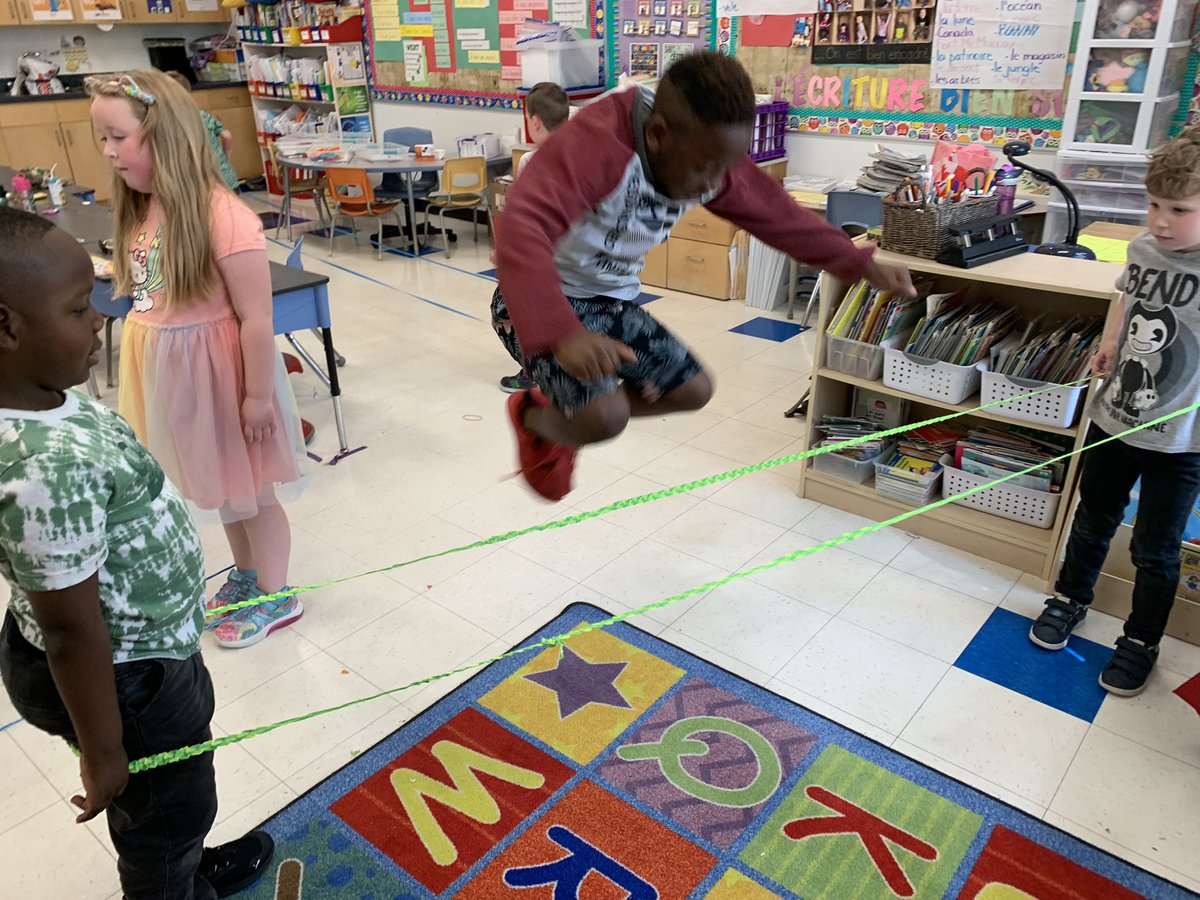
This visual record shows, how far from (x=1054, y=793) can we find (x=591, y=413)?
145 cm

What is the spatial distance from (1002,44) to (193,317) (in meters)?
4.27

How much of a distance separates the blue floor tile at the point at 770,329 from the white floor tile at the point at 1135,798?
318cm

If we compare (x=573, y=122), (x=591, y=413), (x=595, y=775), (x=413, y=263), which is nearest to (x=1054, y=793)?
(x=595, y=775)

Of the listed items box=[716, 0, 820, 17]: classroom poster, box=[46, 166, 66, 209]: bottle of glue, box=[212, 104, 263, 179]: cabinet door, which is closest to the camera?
box=[46, 166, 66, 209]: bottle of glue

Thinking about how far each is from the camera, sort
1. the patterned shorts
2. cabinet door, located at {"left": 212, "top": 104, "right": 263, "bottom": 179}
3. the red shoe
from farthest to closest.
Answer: cabinet door, located at {"left": 212, "top": 104, "right": 263, "bottom": 179}
the red shoe
the patterned shorts

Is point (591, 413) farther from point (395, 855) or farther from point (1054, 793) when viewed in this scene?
point (1054, 793)

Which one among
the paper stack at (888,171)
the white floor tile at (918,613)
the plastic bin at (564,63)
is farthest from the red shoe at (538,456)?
the plastic bin at (564,63)

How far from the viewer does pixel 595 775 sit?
6.58 feet

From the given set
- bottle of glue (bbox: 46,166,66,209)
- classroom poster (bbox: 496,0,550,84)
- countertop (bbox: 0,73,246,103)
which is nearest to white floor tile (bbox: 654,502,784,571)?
bottle of glue (bbox: 46,166,66,209)

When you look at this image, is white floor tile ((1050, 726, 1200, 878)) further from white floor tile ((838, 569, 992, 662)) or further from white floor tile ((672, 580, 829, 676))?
white floor tile ((672, 580, 829, 676))

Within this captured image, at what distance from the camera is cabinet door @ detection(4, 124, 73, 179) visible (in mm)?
7852

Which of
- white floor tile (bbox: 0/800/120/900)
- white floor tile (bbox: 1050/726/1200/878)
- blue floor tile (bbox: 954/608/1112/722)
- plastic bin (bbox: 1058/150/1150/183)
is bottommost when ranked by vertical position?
white floor tile (bbox: 1050/726/1200/878)

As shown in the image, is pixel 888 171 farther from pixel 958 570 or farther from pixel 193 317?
pixel 193 317

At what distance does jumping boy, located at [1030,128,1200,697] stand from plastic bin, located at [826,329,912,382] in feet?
2.37
